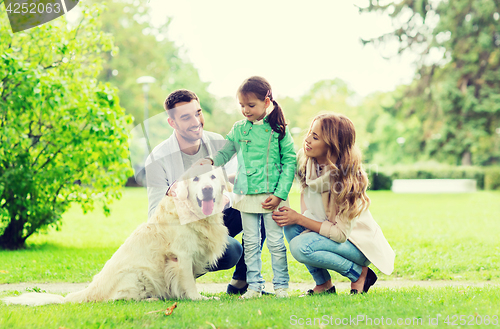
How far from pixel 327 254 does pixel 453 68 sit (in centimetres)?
2835

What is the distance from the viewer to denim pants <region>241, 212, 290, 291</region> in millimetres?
3855

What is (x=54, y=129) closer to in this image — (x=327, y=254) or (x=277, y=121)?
(x=277, y=121)

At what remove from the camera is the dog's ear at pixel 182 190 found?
3654mm

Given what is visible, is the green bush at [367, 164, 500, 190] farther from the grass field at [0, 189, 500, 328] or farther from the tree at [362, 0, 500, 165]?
the grass field at [0, 189, 500, 328]

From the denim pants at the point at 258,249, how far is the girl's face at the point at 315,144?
0.69 metres

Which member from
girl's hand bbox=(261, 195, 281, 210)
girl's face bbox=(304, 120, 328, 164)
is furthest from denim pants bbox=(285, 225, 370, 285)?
girl's face bbox=(304, 120, 328, 164)

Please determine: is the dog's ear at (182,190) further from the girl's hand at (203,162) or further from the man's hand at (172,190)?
the girl's hand at (203,162)

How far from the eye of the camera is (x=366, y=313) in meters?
3.02

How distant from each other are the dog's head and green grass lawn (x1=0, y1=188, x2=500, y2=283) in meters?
1.26

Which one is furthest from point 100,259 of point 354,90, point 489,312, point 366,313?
point 354,90

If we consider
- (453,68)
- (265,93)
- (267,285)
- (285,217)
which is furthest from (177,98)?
(453,68)

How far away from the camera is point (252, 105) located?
12.5 feet

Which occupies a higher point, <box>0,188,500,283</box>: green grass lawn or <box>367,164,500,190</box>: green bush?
<box>0,188,500,283</box>: green grass lawn

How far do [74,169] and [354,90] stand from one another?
163ft
